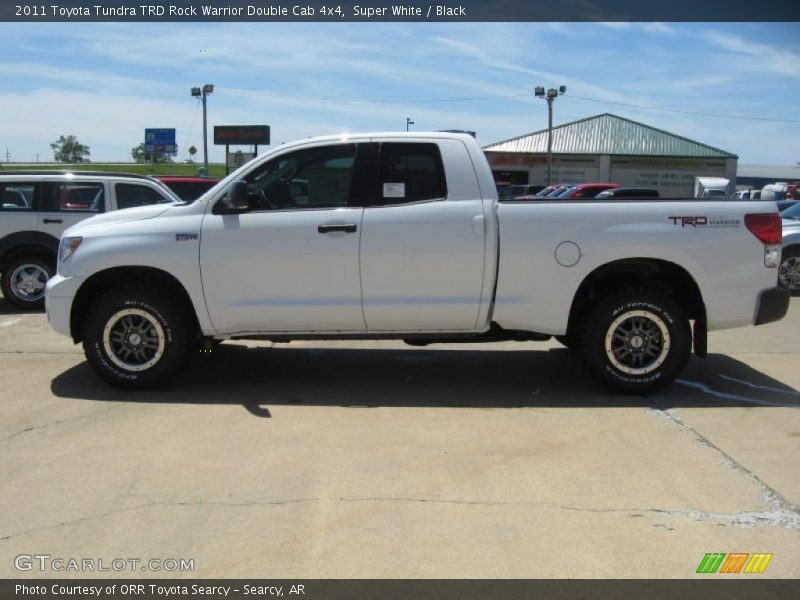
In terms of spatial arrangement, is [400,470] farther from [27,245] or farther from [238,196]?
[27,245]

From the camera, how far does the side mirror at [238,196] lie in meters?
5.73

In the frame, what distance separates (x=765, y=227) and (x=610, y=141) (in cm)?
5137

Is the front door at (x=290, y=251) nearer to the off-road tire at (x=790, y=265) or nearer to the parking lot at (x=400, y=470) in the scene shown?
the parking lot at (x=400, y=470)

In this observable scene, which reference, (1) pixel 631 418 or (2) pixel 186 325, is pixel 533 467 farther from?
(2) pixel 186 325

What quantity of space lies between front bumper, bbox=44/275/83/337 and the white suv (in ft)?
15.3

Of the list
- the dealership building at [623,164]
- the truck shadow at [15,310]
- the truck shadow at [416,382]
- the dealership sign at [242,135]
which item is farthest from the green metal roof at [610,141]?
the truck shadow at [416,382]

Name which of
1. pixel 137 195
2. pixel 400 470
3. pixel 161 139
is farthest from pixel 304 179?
pixel 161 139

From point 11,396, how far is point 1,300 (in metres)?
6.34

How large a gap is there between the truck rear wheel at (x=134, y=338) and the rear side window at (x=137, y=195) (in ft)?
16.3

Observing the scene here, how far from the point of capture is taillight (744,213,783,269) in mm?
5781

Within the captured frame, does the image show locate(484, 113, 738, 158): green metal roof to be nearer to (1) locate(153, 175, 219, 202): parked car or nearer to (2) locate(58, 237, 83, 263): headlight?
(1) locate(153, 175, 219, 202): parked car

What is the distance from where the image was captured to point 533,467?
454cm

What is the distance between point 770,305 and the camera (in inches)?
230
